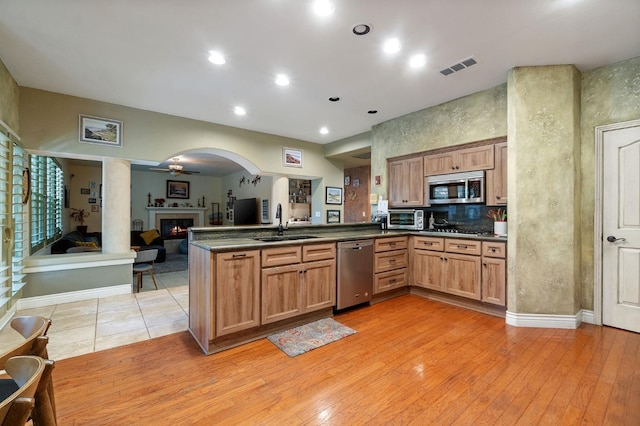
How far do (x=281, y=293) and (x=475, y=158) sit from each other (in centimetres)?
309

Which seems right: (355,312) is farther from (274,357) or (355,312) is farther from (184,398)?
(184,398)

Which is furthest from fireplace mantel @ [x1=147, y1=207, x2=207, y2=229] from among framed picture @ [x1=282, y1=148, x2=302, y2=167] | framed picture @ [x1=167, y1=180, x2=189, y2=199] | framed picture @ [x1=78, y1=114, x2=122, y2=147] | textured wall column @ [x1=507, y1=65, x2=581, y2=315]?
textured wall column @ [x1=507, y1=65, x2=581, y2=315]

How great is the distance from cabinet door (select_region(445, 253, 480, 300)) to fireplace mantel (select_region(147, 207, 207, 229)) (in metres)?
9.05

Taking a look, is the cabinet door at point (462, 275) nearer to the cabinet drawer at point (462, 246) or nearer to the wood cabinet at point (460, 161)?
the cabinet drawer at point (462, 246)

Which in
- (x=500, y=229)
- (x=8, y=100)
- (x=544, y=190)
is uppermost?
(x=8, y=100)

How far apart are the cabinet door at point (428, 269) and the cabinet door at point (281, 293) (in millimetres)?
1977

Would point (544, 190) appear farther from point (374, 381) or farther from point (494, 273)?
point (374, 381)

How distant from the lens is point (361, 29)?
2434mm

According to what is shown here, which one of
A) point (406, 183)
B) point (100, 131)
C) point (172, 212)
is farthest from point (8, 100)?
point (172, 212)

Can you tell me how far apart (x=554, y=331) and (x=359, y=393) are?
7.81 feet

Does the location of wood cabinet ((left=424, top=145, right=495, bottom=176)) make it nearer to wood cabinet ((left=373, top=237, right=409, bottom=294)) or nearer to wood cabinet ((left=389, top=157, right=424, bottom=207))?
wood cabinet ((left=389, top=157, right=424, bottom=207))

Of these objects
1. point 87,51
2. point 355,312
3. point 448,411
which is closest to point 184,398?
point 448,411

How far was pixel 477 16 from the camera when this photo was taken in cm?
228

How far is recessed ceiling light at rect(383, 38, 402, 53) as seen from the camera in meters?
2.61
